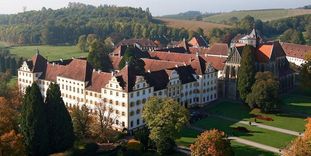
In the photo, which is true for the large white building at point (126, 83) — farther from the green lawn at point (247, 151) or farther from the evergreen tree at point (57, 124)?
the green lawn at point (247, 151)

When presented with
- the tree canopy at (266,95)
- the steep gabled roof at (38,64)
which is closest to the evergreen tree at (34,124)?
the steep gabled roof at (38,64)

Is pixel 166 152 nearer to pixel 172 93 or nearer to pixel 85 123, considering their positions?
pixel 85 123

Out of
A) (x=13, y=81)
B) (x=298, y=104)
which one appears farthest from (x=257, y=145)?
(x=13, y=81)

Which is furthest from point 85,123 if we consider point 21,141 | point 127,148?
point 21,141

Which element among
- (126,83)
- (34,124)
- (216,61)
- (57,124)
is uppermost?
(216,61)

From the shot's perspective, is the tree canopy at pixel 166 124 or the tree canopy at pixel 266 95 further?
the tree canopy at pixel 266 95

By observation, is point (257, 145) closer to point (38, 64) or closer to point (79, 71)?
point (79, 71)
